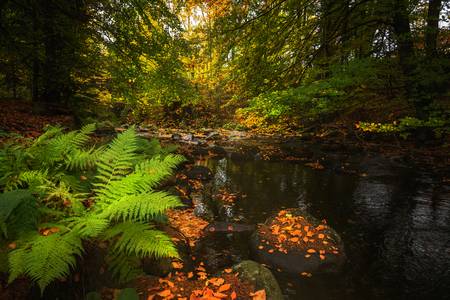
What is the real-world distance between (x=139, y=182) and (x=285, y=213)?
3.40m

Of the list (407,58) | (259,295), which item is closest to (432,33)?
(407,58)

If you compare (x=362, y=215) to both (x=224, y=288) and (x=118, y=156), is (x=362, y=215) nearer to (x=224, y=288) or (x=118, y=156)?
(x=224, y=288)

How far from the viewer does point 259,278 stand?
350 cm

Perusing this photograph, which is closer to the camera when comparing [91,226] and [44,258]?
[44,258]

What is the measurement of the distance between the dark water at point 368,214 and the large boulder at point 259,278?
0.55m

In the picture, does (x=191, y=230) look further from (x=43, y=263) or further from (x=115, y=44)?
(x=115, y=44)

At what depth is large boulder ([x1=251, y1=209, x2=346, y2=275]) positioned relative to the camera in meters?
4.47

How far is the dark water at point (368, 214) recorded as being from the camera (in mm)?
4125

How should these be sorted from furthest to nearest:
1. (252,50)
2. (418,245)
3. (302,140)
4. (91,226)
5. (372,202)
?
(302,140)
(252,50)
(372,202)
(418,245)
(91,226)

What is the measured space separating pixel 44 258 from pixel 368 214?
250 inches

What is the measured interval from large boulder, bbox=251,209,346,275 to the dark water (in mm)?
193

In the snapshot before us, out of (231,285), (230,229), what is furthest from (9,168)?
(230,229)

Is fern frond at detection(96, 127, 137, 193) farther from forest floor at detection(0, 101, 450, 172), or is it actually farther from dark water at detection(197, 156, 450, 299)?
forest floor at detection(0, 101, 450, 172)

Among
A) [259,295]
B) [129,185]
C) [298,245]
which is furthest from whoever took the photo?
[298,245]
